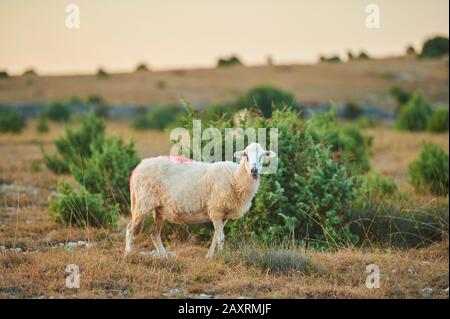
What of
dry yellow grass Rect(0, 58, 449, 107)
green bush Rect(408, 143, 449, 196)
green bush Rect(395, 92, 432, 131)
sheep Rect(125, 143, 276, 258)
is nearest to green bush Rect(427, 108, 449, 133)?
green bush Rect(395, 92, 432, 131)

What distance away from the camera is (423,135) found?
29.9m

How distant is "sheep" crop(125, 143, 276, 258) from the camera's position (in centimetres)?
905

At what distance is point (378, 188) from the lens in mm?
13547

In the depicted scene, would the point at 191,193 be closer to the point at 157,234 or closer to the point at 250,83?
the point at 157,234

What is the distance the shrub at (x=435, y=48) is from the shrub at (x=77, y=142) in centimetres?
7008

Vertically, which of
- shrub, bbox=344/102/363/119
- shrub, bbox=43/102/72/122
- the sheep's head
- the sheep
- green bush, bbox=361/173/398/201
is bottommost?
shrub, bbox=344/102/363/119

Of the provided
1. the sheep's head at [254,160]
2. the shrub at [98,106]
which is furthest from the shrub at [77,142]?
the shrub at [98,106]

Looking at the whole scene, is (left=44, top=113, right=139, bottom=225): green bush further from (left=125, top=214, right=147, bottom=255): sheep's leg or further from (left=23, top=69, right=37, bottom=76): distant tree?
(left=23, top=69, right=37, bottom=76): distant tree

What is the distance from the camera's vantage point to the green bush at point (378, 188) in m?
12.7

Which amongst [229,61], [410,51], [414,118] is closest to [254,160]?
[414,118]

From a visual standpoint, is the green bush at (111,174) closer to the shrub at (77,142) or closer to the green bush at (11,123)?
the shrub at (77,142)

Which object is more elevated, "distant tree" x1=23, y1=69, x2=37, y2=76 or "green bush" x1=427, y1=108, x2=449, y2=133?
"distant tree" x1=23, y1=69, x2=37, y2=76

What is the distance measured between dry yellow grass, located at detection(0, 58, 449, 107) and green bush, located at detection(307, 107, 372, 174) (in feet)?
122
